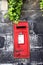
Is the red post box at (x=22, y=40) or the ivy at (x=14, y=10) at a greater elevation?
the ivy at (x=14, y=10)

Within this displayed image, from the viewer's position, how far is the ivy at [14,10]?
555cm

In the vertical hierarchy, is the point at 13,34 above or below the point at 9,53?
above

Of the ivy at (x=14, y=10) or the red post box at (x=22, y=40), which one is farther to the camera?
the red post box at (x=22, y=40)

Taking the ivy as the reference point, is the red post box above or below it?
below

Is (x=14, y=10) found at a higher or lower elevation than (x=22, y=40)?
higher

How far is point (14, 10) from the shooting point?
5598mm

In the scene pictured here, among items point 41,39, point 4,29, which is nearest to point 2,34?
point 4,29

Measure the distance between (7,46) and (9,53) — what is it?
0.19 metres

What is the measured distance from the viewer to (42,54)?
585 centimetres

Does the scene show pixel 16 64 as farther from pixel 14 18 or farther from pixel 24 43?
pixel 14 18

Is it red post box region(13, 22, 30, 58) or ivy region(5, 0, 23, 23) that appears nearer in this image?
ivy region(5, 0, 23, 23)

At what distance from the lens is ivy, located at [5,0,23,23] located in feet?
18.2

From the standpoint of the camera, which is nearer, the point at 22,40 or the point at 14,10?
the point at 14,10

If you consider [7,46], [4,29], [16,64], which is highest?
[4,29]
